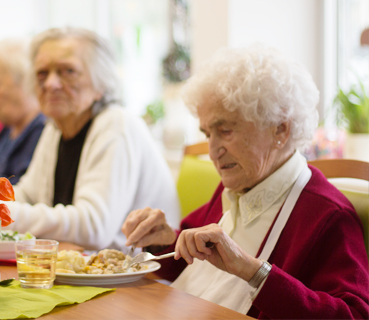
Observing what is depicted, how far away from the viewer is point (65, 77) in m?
2.10

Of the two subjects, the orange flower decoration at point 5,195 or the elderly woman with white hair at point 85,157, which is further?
the elderly woman with white hair at point 85,157

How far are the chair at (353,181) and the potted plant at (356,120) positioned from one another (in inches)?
22.4

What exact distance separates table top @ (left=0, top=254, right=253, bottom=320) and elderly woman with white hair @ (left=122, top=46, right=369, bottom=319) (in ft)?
0.34

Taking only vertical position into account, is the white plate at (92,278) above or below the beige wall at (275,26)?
below

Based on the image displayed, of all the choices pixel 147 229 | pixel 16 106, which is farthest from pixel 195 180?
pixel 16 106

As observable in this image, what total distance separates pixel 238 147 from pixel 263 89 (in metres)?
0.17

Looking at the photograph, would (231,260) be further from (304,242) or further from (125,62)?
(125,62)

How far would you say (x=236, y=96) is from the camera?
4.07 ft

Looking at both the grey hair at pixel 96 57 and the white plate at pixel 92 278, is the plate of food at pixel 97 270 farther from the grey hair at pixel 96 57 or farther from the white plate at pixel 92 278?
the grey hair at pixel 96 57

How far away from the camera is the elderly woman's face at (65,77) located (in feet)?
6.85

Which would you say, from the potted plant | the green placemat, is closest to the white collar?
the green placemat

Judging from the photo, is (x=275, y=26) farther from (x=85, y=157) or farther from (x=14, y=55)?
(x=14, y=55)

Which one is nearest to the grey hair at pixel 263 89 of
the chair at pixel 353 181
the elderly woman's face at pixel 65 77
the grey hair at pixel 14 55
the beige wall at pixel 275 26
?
the chair at pixel 353 181

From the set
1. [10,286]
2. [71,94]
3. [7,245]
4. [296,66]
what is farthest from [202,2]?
[10,286]
